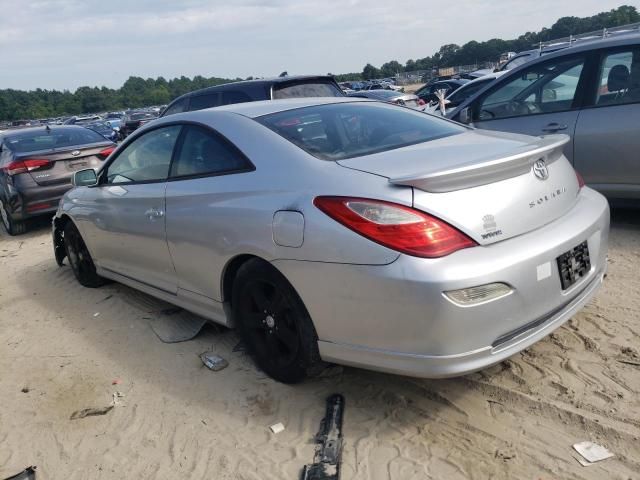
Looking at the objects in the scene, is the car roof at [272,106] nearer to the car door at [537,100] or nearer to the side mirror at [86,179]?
the side mirror at [86,179]

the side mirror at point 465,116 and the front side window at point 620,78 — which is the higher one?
the front side window at point 620,78

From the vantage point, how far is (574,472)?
229cm

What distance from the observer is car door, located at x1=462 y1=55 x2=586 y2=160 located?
5.06 metres

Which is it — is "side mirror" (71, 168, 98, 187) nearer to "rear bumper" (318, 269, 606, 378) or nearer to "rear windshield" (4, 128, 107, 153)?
"rear bumper" (318, 269, 606, 378)

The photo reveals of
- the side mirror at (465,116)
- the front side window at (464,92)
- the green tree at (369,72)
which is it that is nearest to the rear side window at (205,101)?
the side mirror at (465,116)

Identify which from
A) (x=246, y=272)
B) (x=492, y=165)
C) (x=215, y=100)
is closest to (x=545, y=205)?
(x=492, y=165)

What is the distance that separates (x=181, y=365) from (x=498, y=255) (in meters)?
2.17

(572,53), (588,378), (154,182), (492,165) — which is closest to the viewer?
(492,165)

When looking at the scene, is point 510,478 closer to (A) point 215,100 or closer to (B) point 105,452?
(B) point 105,452

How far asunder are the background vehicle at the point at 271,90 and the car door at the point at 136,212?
332 cm

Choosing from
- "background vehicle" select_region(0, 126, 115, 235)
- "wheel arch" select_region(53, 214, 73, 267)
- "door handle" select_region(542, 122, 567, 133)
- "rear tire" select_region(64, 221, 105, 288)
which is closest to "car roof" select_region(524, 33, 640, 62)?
"door handle" select_region(542, 122, 567, 133)

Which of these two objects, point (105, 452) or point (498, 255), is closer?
point (498, 255)

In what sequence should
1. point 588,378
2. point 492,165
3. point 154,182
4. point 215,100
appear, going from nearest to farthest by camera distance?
1. point 492,165
2. point 588,378
3. point 154,182
4. point 215,100

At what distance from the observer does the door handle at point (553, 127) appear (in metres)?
5.04
